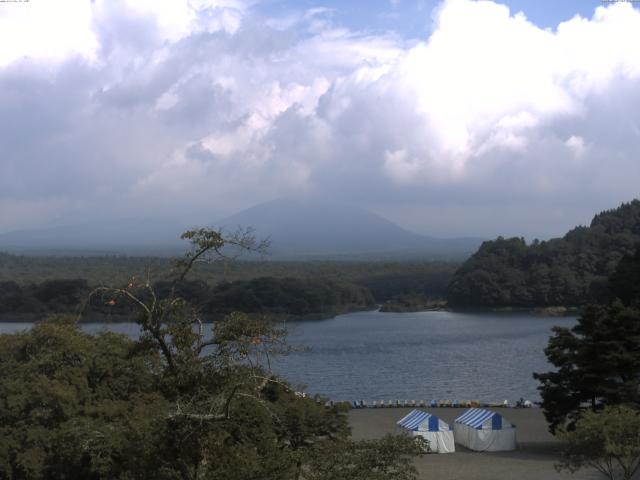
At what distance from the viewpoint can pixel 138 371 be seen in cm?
1238

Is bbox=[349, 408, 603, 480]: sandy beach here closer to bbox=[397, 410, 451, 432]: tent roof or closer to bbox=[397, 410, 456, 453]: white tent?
bbox=[397, 410, 456, 453]: white tent

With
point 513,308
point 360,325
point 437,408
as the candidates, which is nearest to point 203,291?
point 360,325

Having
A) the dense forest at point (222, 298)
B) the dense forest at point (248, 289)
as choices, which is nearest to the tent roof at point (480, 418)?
the dense forest at point (248, 289)

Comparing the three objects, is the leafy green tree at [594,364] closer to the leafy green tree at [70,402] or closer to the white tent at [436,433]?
the white tent at [436,433]

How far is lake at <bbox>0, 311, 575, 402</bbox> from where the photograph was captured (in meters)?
26.3

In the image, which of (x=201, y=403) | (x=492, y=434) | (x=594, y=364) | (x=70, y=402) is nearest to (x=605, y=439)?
(x=594, y=364)

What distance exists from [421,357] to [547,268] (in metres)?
28.5

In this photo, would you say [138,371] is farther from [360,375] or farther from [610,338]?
[360,375]

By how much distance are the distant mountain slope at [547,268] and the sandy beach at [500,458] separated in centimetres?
3870

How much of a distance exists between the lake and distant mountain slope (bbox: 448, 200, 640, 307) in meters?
4.88

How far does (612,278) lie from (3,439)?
28.2m

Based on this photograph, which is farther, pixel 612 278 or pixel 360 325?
pixel 360 325

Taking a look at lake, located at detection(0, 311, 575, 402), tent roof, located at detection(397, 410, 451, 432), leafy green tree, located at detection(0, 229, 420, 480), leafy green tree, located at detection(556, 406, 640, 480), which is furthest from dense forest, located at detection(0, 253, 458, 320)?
leafy green tree, located at detection(0, 229, 420, 480)

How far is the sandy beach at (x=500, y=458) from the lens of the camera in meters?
13.5
